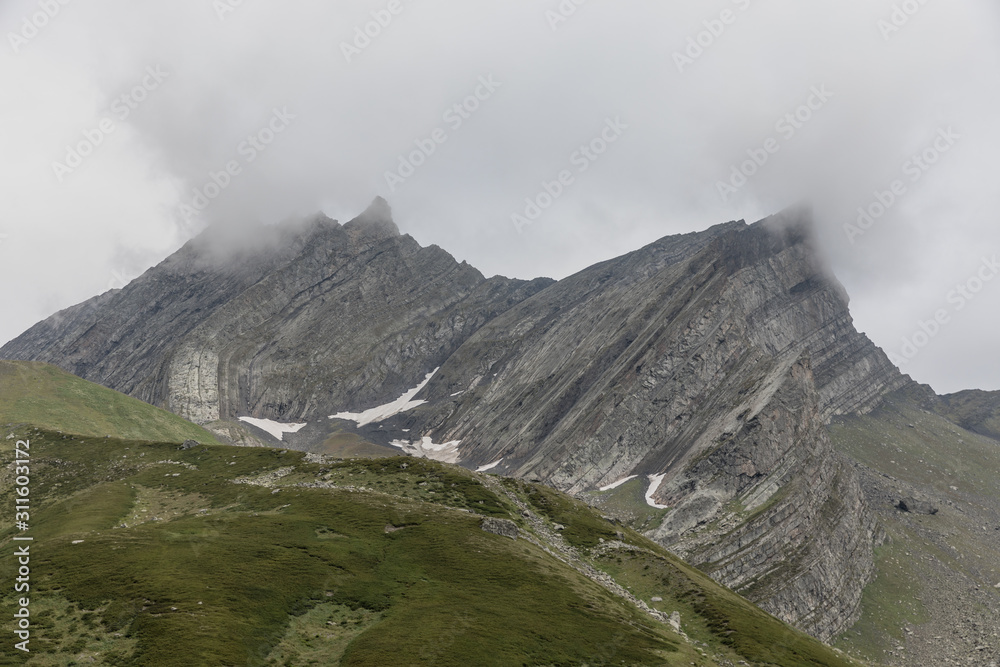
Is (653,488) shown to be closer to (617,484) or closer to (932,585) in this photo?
(617,484)

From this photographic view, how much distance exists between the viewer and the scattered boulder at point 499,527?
243 ft

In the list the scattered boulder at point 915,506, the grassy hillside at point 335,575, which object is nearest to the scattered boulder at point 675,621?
the grassy hillside at point 335,575

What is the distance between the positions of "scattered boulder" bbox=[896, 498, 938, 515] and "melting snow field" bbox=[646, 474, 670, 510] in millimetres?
74220

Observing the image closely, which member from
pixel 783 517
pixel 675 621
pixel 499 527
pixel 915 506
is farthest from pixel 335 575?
pixel 915 506

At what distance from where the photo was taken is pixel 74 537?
2281 inches

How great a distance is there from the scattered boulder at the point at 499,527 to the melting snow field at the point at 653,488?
10437 centimetres

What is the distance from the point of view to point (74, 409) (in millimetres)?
131750

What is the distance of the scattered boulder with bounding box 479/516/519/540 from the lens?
73944 millimetres

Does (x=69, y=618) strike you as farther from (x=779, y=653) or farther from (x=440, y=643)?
(x=779, y=653)

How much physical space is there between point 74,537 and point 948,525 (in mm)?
217847

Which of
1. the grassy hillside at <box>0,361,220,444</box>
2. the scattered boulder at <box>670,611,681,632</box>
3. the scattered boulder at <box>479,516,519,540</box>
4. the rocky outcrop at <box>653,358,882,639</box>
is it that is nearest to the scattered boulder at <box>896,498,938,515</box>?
the rocky outcrop at <box>653,358,882,639</box>

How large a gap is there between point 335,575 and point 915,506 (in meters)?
198

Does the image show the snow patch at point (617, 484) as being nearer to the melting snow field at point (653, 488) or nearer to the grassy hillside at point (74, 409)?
the melting snow field at point (653, 488)

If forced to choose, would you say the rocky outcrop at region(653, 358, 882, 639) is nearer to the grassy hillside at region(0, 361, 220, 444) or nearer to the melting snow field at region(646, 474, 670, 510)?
the melting snow field at region(646, 474, 670, 510)
